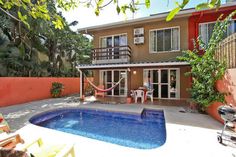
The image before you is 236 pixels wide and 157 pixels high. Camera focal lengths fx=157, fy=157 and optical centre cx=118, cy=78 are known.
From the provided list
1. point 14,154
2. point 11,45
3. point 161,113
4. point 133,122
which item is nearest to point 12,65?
point 11,45

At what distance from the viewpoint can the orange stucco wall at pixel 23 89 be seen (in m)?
9.39

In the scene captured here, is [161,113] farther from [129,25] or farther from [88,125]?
[129,25]

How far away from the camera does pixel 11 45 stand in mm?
13133

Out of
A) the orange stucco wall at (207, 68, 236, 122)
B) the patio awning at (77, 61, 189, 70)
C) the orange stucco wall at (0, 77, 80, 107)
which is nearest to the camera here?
the orange stucco wall at (207, 68, 236, 122)

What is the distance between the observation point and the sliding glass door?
36.0 ft

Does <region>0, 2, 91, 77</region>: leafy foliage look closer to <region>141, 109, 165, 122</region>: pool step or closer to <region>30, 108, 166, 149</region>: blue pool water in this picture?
<region>30, 108, 166, 149</region>: blue pool water

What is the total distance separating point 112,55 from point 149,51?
9.10ft

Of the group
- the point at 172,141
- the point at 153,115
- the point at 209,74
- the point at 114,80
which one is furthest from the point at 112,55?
the point at 172,141

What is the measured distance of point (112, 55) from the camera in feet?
38.9

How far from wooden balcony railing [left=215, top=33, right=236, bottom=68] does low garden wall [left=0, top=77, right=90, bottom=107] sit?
37.4 ft

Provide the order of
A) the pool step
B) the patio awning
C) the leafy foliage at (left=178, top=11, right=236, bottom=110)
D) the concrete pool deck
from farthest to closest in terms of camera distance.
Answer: the patio awning, the pool step, the leafy foliage at (left=178, top=11, right=236, bottom=110), the concrete pool deck

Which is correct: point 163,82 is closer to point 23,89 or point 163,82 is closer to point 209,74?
point 209,74

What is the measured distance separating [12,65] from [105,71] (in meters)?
7.32

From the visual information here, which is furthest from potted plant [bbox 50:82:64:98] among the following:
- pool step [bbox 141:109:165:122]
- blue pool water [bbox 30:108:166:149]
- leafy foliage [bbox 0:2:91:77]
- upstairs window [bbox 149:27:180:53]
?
upstairs window [bbox 149:27:180:53]
